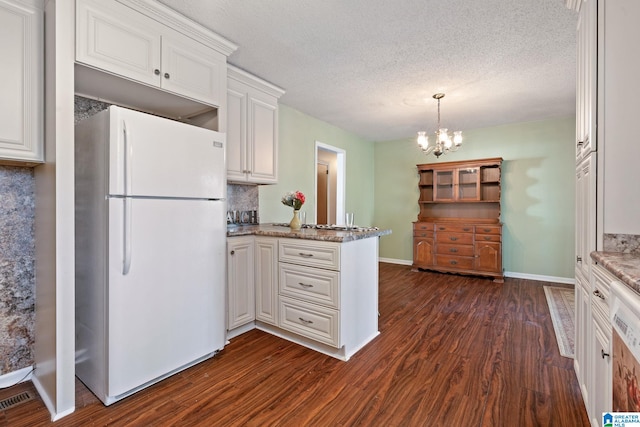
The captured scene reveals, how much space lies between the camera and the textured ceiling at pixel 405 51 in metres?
2.02

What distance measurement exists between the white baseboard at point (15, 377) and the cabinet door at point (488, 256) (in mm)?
5154

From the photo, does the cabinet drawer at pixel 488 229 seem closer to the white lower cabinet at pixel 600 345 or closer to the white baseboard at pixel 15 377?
the white lower cabinet at pixel 600 345

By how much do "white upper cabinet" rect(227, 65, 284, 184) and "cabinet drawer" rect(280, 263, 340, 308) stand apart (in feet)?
3.52

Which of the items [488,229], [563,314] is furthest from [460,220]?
[563,314]

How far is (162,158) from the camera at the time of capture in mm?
1837

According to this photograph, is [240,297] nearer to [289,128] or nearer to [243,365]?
[243,365]

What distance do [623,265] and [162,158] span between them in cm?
228

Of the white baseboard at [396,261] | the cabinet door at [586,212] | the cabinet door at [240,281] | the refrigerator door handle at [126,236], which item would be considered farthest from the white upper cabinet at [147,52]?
the white baseboard at [396,261]

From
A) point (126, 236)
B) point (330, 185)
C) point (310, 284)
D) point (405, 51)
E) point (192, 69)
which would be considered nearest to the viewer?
point (126, 236)

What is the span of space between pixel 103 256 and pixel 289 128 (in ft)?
9.40

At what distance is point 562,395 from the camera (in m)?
1.77

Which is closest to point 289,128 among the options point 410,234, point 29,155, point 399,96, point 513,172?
point 399,96

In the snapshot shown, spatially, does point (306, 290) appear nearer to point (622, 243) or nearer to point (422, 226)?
point (622, 243)

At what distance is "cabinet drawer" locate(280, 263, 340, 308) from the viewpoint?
220cm
